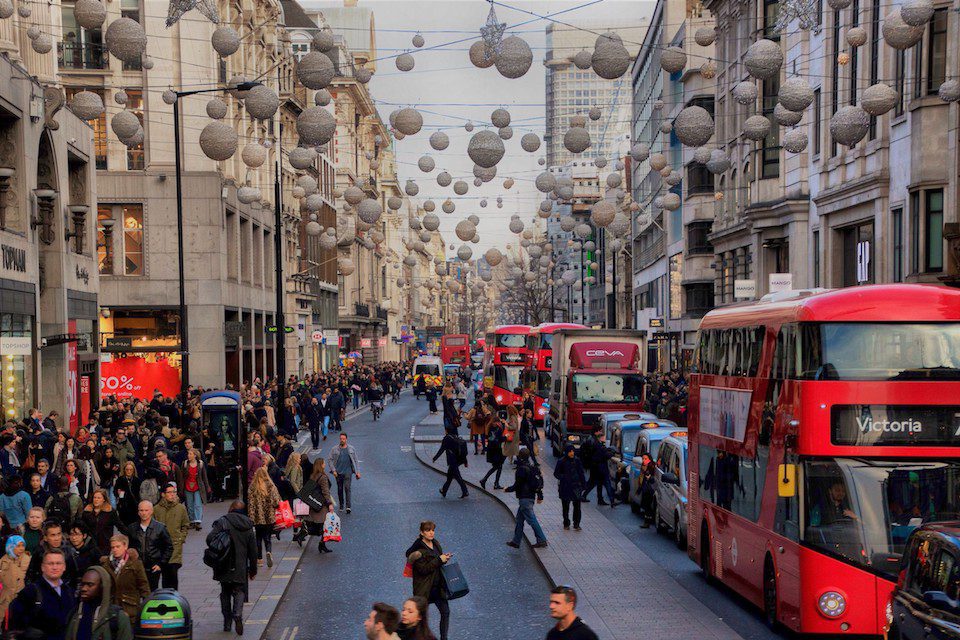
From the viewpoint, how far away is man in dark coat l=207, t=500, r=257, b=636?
14.2m

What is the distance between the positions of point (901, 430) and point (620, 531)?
1076 cm

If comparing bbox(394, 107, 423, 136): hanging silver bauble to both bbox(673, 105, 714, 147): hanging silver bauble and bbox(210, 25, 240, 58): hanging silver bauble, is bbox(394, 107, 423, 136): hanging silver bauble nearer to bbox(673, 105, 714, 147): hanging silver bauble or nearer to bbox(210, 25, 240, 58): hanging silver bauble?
bbox(210, 25, 240, 58): hanging silver bauble

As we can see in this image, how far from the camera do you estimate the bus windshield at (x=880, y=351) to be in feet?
42.0

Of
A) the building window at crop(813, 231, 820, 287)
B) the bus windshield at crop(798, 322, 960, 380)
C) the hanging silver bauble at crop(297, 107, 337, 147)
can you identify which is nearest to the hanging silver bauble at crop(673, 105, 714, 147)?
the hanging silver bauble at crop(297, 107, 337, 147)

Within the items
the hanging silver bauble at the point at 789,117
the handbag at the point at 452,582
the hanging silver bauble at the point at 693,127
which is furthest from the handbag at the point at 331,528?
the hanging silver bauble at the point at 789,117

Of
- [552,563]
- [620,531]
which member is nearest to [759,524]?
[552,563]

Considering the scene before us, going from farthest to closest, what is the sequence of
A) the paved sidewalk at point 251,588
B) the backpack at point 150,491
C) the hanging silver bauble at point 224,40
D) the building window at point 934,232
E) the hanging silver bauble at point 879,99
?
the building window at point 934,232, the hanging silver bauble at point 224,40, the hanging silver bauble at point 879,99, the backpack at point 150,491, the paved sidewalk at point 251,588

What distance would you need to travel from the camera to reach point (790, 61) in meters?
46.7

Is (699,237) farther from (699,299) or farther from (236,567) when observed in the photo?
(236,567)

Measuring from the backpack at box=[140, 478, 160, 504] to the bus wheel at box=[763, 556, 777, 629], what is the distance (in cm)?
932

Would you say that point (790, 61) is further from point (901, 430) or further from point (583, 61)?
point (901, 430)

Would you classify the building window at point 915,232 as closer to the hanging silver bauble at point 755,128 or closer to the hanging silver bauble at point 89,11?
the hanging silver bauble at point 755,128

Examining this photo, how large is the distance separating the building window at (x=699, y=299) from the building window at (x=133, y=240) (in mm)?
28608

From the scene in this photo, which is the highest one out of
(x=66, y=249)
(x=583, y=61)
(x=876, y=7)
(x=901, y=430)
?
(x=876, y=7)
